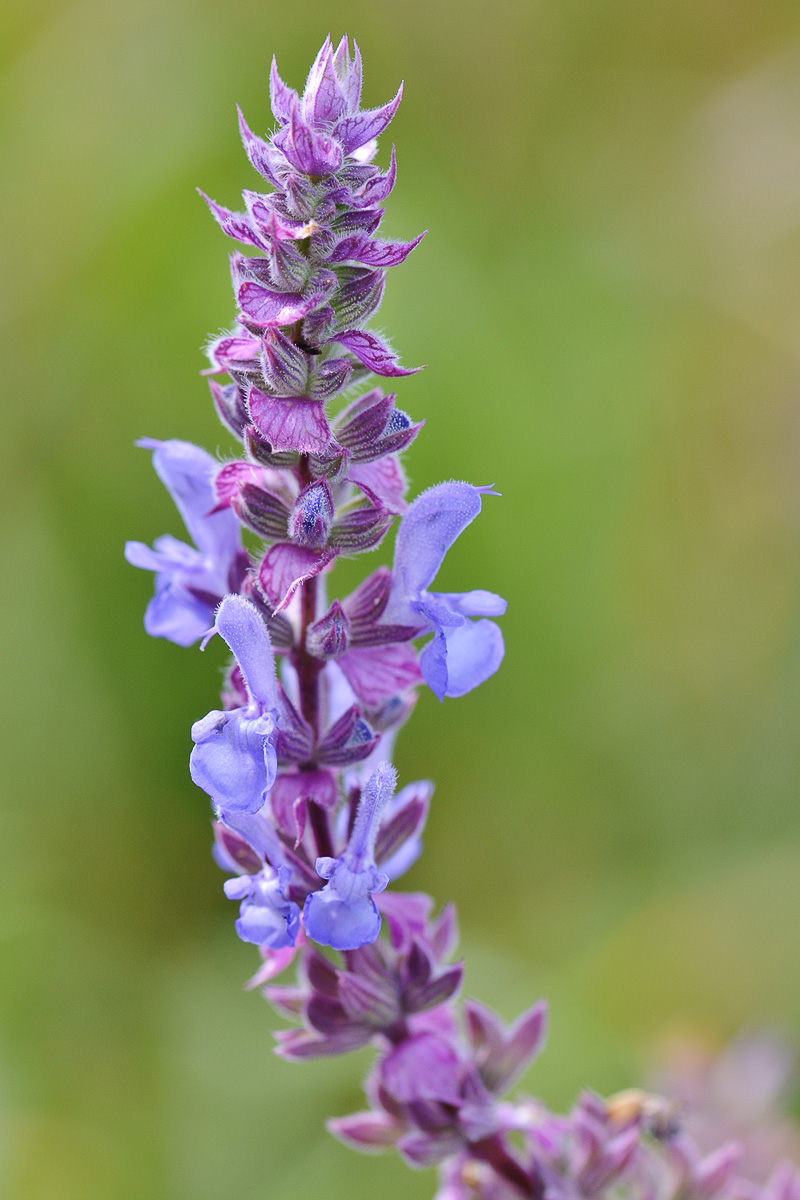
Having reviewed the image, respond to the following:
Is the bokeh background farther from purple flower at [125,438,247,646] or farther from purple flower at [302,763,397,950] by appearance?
purple flower at [125,438,247,646]

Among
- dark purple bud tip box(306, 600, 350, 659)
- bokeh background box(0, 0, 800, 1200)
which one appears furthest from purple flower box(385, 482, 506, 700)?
bokeh background box(0, 0, 800, 1200)

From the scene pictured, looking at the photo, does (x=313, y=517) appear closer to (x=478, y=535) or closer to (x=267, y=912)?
(x=267, y=912)

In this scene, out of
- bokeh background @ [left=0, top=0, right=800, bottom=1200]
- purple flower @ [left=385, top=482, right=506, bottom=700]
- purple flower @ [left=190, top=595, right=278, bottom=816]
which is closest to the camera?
purple flower @ [left=190, top=595, right=278, bottom=816]

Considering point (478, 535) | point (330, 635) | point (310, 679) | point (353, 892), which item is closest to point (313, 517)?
point (330, 635)

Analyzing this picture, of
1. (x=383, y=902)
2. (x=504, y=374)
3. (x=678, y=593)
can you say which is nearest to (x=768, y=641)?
(x=678, y=593)

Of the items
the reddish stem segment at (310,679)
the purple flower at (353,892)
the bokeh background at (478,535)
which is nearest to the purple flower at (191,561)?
the reddish stem segment at (310,679)

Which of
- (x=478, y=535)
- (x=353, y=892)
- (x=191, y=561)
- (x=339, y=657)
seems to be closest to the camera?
(x=353, y=892)

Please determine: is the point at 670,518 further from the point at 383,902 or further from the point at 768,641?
the point at 383,902
